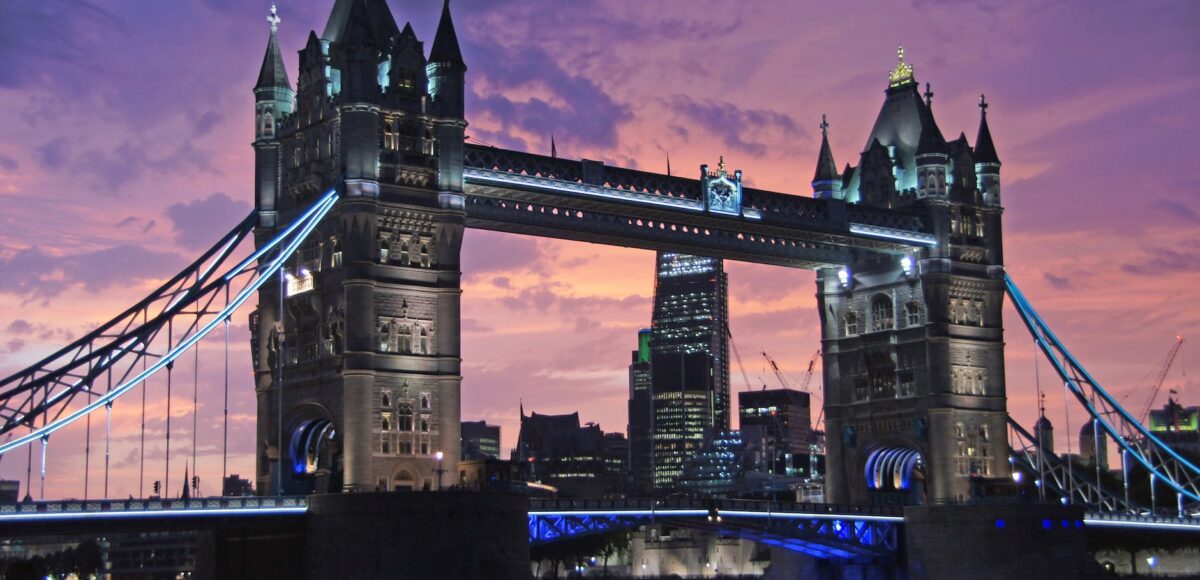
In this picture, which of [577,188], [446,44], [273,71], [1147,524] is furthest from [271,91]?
[1147,524]

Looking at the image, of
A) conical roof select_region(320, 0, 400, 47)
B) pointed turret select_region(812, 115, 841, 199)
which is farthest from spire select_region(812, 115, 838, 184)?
conical roof select_region(320, 0, 400, 47)

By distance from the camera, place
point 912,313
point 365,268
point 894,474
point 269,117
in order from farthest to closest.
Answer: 1. point 894,474
2. point 912,313
3. point 269,117
4. point 365,268

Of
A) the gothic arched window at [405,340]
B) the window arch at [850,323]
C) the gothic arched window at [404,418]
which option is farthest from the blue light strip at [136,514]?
the window arch at [850,323]

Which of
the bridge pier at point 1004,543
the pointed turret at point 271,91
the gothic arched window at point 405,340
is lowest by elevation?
the bridge pier at point 1004,543

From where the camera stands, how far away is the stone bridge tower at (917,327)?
11506 centimetres

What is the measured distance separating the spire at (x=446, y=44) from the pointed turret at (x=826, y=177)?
33907 mm

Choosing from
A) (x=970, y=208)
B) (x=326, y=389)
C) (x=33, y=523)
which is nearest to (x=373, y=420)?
(x=326, y=389)

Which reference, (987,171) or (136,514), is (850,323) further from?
(136,514)

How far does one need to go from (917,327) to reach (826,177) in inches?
480

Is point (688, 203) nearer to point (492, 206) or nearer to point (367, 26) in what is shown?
point (492, 206)

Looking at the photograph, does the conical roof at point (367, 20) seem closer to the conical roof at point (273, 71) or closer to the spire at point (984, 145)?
the conical roof at point (273, 71)

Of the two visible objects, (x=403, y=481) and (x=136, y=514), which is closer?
(x=136, y=514)

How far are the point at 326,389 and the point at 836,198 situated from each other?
1616 inches

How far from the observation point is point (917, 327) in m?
116
